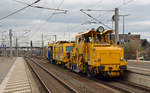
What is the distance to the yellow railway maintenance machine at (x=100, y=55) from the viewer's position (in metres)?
13.1

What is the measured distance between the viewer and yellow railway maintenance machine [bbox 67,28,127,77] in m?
13.1

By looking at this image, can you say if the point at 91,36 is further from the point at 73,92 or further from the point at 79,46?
the point at 73,92

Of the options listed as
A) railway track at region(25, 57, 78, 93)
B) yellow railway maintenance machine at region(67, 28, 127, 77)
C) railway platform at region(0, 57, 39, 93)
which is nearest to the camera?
railway track at region(25, 57, 78, 93)

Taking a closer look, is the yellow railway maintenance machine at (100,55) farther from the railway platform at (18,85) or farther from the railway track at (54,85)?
the railway platform at (18,85)


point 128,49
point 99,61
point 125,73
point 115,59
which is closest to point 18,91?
point 99,61

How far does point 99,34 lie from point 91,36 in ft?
2.14

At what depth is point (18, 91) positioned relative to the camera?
1152cm

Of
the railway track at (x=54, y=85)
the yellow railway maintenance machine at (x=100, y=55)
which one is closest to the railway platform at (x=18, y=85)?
the railway track at (x=54, y=85)

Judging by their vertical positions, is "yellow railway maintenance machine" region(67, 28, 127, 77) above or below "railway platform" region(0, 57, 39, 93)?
above

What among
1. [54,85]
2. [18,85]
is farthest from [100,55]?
[18,85]

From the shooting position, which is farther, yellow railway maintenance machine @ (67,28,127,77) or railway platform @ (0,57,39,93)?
yellow railway maintenance machine @ (67,28,127,77)

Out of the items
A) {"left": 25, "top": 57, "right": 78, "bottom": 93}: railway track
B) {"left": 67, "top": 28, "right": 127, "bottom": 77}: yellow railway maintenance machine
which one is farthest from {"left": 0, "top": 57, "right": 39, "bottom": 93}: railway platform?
{"left": 67, "top": 28, "right": 127, "bottom": 77}: yellow railway maintenance machine

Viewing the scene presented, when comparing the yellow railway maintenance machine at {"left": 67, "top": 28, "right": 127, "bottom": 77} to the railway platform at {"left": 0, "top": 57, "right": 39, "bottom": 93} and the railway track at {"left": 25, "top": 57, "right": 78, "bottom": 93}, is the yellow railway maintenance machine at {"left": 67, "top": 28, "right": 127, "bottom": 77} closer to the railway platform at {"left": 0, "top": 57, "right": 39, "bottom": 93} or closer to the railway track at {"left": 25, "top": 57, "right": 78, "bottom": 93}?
the railway track at {"left": 25, "top": 57, "right": 78, "bottom": 93}

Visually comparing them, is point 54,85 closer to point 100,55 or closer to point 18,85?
point 18,85
